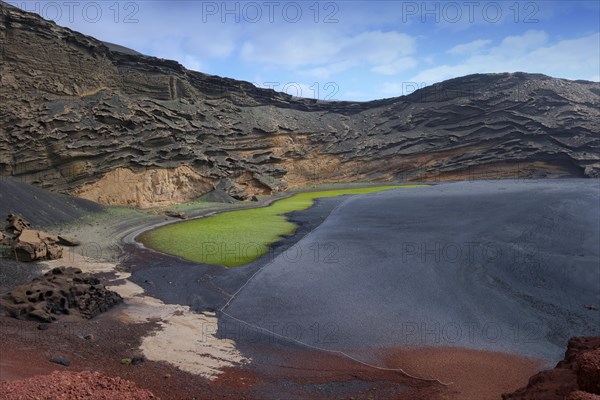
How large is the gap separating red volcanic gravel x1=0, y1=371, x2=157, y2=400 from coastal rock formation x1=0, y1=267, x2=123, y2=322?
651cm

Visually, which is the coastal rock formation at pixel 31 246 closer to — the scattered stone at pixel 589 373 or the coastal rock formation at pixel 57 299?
the coastal rock formation at pixel 57 299

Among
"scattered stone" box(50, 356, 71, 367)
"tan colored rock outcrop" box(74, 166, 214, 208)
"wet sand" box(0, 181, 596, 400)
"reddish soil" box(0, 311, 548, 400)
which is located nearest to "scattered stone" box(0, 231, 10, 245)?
"wet sand" box(0, 181, 596, 400)

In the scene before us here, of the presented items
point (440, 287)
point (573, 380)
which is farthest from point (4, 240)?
point (573, 380)

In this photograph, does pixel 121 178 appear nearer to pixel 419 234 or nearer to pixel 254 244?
pixel 254 244

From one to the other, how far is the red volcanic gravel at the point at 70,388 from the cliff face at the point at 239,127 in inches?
1102

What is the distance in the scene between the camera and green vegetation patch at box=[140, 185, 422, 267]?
17781mm

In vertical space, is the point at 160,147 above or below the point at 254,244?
above

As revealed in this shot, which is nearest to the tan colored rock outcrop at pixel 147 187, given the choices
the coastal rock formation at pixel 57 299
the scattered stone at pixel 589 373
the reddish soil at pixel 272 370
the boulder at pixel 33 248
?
the boulder at pixel 33 248

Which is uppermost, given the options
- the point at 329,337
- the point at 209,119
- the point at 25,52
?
the point at 25,52

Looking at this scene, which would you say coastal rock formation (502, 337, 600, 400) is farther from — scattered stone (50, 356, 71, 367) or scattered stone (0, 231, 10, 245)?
scattered stone (0, 231, 10, 245)

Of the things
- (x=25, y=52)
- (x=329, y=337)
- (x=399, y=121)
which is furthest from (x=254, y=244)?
(x=399, y=121)

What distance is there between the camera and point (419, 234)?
16984 millimetres

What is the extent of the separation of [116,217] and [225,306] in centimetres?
1645

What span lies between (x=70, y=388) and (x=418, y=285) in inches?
394
